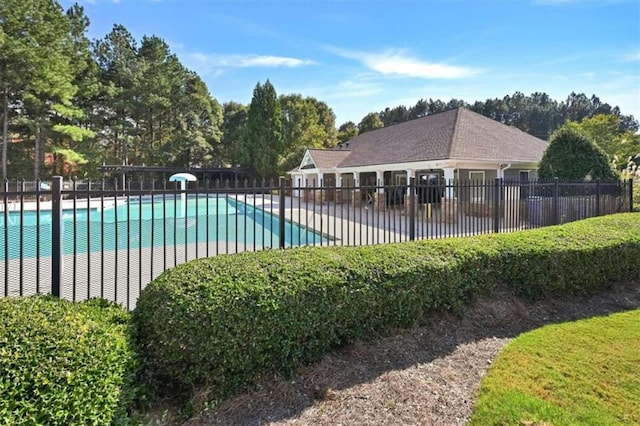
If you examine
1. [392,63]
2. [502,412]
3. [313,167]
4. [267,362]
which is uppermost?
[392,63]

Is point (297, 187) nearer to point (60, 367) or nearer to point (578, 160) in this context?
point (60, 367)

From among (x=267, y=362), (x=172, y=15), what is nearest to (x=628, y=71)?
(x=172, y=15)

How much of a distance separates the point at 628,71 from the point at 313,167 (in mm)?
18136

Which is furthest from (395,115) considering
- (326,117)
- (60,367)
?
(60,367)

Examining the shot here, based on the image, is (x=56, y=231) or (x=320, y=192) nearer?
(x=56, y=231)

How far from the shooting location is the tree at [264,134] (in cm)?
4222

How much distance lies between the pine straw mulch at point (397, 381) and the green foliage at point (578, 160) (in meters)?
11.4

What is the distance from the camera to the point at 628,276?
6559 millimetres

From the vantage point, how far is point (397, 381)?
373 cm

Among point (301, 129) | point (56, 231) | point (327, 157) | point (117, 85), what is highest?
point (117, 85)

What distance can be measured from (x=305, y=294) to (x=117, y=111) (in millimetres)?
42306

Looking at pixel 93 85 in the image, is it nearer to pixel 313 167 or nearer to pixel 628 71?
pixel 313 167

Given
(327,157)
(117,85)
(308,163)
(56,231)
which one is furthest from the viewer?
(117,85)

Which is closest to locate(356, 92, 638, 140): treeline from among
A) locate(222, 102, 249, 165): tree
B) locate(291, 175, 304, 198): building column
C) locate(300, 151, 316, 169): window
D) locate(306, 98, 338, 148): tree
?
locate(306, 98, 338, 148): tree
